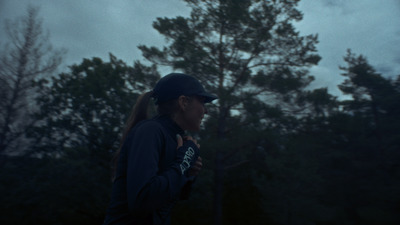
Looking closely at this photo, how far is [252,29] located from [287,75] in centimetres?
208

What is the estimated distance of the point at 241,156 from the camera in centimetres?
1055

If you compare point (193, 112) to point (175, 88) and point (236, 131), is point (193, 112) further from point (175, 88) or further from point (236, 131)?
point (236, 131)

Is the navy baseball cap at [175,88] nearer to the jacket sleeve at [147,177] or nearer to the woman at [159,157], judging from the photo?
the woman at [159,157]

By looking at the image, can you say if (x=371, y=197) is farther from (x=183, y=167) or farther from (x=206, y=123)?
(x=183, y=167)

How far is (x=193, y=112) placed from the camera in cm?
168

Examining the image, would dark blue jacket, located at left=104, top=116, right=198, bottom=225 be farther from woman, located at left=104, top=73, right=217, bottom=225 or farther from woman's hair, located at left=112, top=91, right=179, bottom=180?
woman's hair, located at left=112, top=91, right=179, bottom=180

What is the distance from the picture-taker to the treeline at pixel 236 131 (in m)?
7.02

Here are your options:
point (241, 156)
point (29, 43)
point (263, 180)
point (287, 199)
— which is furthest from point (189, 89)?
point (241, 156)

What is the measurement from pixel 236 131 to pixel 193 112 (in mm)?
8239

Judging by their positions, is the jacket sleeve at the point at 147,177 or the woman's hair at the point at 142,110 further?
the woman's hair at the point at 142,110

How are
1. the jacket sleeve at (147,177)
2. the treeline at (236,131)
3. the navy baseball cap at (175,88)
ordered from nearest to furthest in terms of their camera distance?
the jacket sleeve at (147,177)
the navy baseball cap at (175,88)
the treeline at (236,131)

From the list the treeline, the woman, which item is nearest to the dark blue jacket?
the woman

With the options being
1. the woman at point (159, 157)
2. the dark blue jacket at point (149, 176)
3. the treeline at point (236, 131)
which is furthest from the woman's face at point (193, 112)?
the treeline at point (236, 131)

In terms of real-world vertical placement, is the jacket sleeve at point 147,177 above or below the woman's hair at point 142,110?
below
